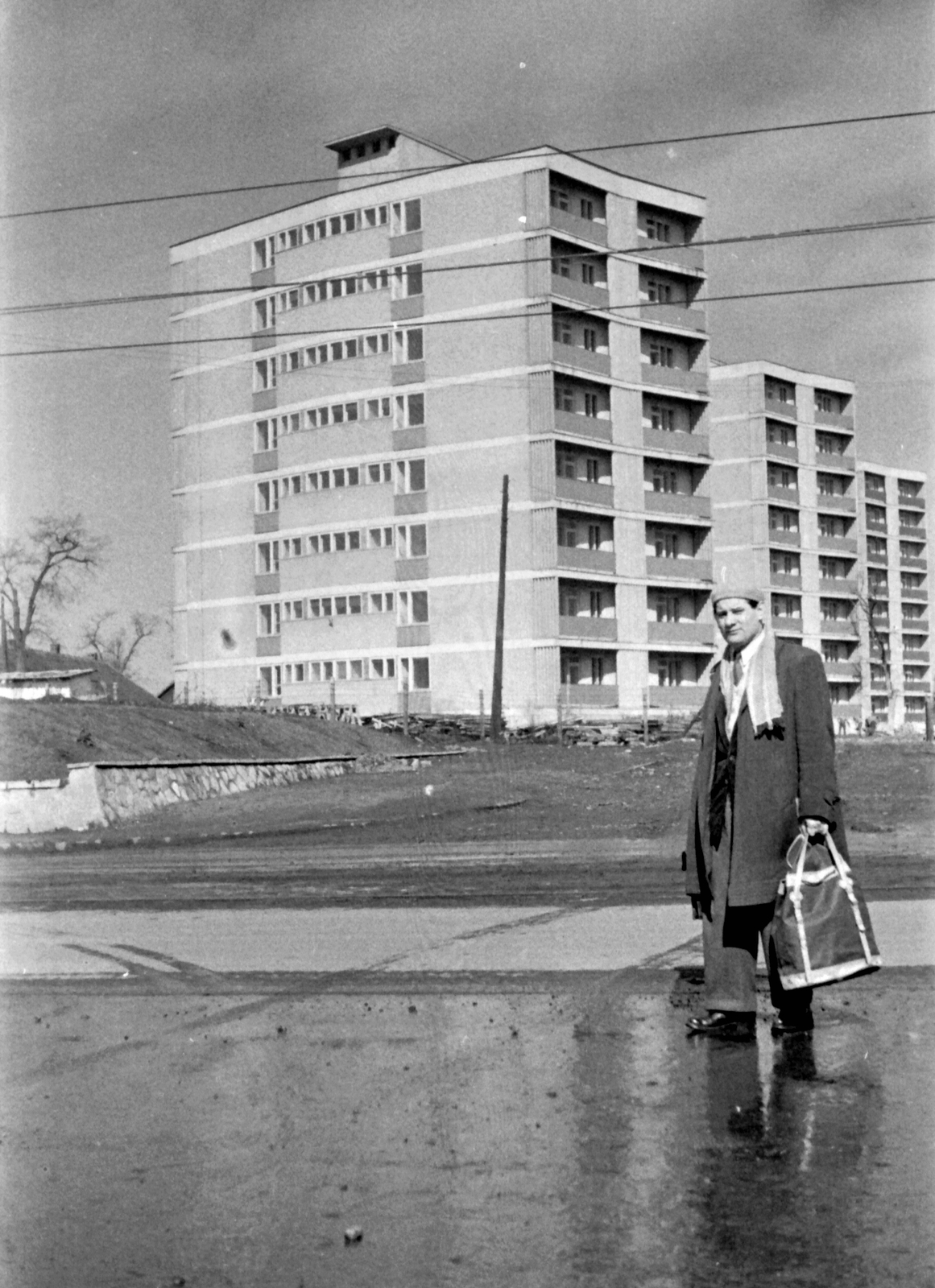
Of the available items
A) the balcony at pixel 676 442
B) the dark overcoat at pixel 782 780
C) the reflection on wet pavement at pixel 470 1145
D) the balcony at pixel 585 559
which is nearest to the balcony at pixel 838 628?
the balcony at pixel 676 442

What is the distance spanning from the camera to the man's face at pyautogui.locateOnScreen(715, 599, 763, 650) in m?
6.71

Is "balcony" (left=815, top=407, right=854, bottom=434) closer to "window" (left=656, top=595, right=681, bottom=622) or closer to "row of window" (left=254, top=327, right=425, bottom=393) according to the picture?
"window" (left=656, top=595, right=681, bottom=622)

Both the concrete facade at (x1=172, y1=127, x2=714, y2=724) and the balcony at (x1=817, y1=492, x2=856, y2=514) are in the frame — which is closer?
the concrete facade at (x1=172, y1=127, x2=714, y2=724)

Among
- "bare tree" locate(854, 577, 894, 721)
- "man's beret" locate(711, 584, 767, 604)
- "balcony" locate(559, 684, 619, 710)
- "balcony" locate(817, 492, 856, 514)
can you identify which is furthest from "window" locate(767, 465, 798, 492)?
"man's beret" locate(711, 584, 767, 604)

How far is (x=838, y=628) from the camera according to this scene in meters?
96.8

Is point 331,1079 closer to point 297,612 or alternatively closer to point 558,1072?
point 558,1072

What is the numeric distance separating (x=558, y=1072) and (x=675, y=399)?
6636cm

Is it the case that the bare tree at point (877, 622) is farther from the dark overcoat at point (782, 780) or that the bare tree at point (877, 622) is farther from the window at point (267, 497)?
the dark overcoat at point (782, 780)

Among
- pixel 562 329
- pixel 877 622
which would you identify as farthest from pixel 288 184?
pixel 877 622

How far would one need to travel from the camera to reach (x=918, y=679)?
12194 centimetres

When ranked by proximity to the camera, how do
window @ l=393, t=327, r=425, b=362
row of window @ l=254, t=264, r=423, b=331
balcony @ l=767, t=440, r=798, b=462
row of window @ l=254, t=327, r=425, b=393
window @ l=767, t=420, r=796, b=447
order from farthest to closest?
1. window @ l=767, t=420, r=796, b=447
2. balcony @ l=767, t=440, r=798, b=462
3. row of window @ l=254, t=327, r=425, b=393
4. window @ l=393, t=327, r=425, b=362
5. row of window @ l=254, t=264, r=423, b=331

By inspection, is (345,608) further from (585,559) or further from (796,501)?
(796,501)

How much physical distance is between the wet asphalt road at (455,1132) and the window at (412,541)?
57.9m

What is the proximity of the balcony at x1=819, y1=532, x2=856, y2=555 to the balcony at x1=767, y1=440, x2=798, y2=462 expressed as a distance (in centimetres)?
551
